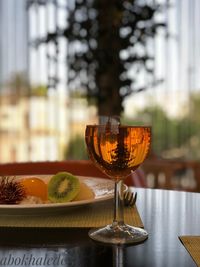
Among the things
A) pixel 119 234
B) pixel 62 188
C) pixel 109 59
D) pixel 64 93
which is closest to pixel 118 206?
pixel 119 234

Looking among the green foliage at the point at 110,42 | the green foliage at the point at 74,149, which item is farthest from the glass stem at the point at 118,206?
the green foliage at the point at 74,149

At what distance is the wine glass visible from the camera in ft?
2.24

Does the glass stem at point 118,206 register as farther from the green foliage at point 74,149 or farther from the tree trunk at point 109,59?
the green foliage at point 74,149

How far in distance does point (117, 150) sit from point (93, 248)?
0.15 metres

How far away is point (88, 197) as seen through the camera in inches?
33.9

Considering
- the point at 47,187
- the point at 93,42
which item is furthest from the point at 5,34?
the point at 47,187

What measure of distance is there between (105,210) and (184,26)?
2.85 metres

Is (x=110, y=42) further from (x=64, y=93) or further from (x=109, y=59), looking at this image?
(x=64, y=93)

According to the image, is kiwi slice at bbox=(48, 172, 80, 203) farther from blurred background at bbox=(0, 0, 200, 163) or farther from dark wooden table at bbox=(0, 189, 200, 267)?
blurred background at bbox=(0, 0, 200, 163)

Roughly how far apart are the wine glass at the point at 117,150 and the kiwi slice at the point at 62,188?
134mm

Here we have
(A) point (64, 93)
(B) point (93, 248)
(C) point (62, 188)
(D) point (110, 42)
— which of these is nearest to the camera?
(B) point (93, 248)

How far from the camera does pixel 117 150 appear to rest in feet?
2.26

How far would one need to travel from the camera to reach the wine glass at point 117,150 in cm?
68

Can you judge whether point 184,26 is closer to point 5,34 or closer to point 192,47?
point 192,47
